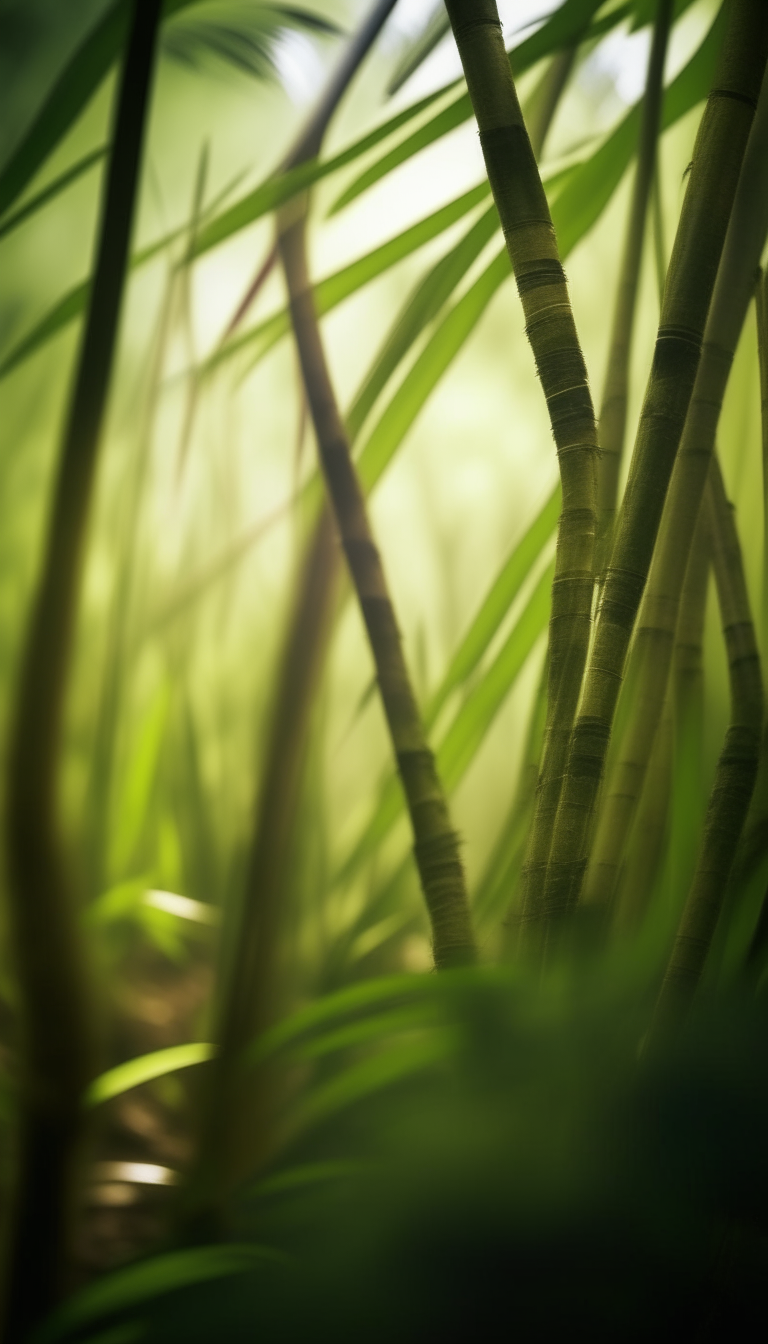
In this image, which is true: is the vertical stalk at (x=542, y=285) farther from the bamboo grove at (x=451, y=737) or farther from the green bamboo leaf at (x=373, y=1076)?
the green bamboo leaf at (x=373, y=1076)

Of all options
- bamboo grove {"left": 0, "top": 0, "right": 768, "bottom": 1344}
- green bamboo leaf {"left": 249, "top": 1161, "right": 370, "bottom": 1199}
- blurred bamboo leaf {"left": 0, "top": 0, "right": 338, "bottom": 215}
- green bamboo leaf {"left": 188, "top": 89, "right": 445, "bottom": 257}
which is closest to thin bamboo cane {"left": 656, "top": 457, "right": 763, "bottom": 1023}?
bamboo grove {"left": 0, "top": 0, "right": 768, "bottom": 1344}

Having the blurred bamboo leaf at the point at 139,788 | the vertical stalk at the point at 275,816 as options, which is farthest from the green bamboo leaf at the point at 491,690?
the blurred bamboo leaf at the point at 139,788

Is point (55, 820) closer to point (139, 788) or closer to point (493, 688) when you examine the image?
point (493, 688)

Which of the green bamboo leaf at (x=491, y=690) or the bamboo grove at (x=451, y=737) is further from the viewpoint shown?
the green bamboo leaf at (x=491, y=690)

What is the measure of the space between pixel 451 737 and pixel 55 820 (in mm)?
178

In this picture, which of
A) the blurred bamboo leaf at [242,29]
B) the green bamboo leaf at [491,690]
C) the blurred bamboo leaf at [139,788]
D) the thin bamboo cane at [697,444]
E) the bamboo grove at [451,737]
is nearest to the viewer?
the bamboo grove at [451,737]

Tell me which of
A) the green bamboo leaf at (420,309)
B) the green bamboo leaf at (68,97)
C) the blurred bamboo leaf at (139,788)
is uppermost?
the green bamboo leaf at (68,97)

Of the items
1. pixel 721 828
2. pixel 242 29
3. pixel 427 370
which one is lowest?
pixel 721 828

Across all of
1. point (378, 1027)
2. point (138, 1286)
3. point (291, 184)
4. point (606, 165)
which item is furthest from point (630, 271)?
point (138, 1286)

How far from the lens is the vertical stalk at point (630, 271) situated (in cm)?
32

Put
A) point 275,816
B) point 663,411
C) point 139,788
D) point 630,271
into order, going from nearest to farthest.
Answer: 1. point 663,411
2. point 630,271
3. point 275,816
4. point 139,788

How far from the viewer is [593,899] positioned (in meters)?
0.28

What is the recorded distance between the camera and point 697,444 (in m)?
0.27

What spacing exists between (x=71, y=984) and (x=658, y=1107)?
0.29m
